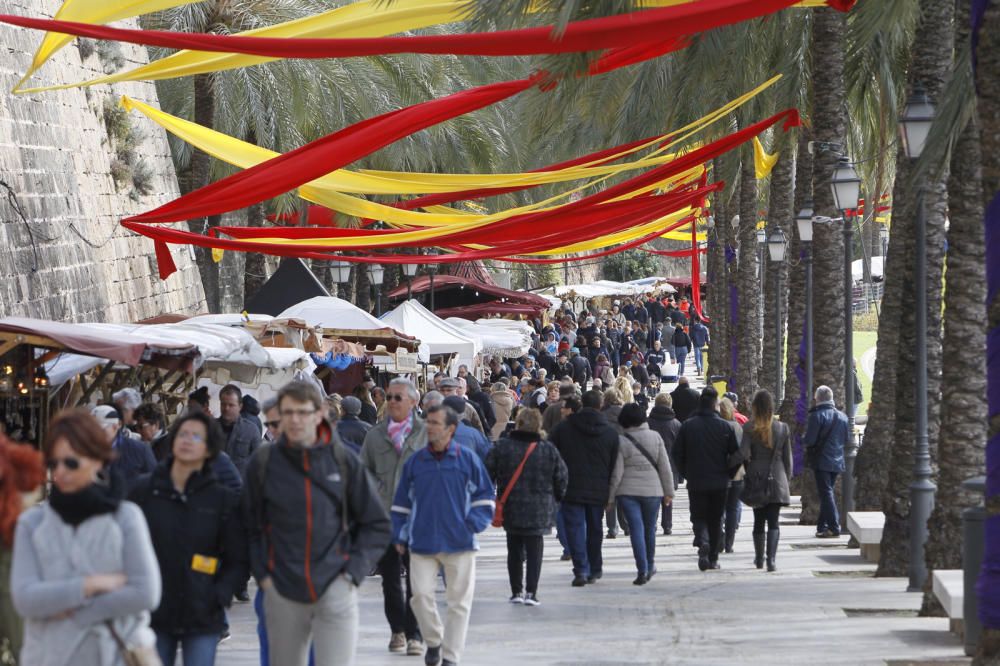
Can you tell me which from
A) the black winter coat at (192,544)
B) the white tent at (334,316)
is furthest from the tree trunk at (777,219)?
the black winter coat at (192,544)

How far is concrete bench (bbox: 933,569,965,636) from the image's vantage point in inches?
359

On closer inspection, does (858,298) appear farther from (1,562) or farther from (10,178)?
(1,562)

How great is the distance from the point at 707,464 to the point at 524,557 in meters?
2.44

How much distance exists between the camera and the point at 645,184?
14.8m

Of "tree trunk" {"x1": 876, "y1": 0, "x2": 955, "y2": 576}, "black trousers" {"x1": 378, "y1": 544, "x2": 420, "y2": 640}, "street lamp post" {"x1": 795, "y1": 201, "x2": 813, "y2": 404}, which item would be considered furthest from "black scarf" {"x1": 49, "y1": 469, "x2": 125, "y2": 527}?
"street lamp post" {"x1": 795, "y1": 201, "x2": 813, "y2": 404}

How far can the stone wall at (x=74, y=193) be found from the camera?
17781mm

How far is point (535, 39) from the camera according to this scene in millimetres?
8422

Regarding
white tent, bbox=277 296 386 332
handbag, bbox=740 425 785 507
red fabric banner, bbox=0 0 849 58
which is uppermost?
red fabric banner, bbox=0 0 849 58

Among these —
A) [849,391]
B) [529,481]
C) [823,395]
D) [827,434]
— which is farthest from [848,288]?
[529,481]

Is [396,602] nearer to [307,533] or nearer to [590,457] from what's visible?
[590,457]

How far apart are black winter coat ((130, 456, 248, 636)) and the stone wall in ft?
36.0

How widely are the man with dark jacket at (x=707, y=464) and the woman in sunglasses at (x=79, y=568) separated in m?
8.88

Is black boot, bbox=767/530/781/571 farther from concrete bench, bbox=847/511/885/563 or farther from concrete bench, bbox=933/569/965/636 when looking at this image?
concrete bench, bbox=933/569/965/636

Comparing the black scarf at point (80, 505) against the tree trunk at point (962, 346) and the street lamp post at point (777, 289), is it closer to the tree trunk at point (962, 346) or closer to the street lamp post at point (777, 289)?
the tree trunk at point (962, 346)
